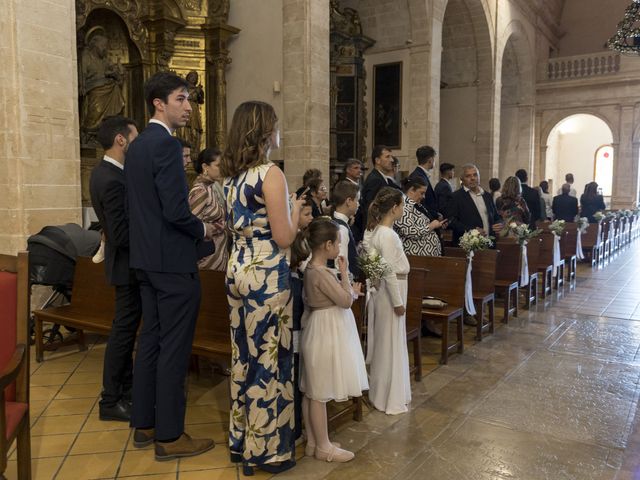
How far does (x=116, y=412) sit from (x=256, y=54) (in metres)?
6.94

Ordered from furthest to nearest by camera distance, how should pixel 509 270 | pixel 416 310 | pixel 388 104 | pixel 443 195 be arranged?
pixel 388 104 < pixel 443 195 < pixel 509 270 < pixel 416 310

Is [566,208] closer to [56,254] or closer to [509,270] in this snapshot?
[509,270]

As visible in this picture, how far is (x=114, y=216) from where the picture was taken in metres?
3.23

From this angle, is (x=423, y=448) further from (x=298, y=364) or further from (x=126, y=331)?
(x=126, y=331)

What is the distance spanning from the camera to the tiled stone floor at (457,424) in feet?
9.39

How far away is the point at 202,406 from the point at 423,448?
150 cm

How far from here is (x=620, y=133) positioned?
1847cm

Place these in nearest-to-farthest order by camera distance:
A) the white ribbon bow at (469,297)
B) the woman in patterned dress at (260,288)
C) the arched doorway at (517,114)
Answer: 1. the woman in patterned dress at (260,288)
2. the white ribbon bow at (469,297)
3. the arched doorway at (517,114)

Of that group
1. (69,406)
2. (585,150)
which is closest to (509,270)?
(69,406)

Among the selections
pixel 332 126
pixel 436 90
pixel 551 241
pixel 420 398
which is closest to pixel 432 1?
pixel 436 90

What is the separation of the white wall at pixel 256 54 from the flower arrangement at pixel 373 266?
17.1 feet

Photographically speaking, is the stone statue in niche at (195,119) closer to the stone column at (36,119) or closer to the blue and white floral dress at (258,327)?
the stone column at (36,119)

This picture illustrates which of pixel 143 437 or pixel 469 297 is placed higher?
pixel 469 297

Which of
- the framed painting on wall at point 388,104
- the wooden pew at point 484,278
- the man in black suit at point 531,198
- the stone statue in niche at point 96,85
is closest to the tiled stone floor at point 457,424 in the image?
the wooden pew at point 484,278
